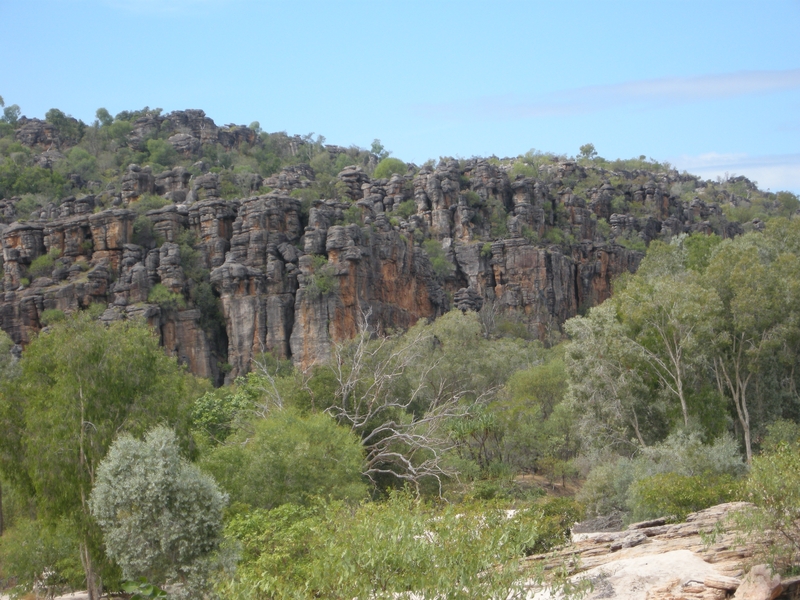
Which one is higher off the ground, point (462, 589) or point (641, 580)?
point (462, 589)

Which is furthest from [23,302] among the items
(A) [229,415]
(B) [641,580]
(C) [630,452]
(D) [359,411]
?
(B) [641,580]

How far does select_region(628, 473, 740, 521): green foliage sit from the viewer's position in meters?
25.3

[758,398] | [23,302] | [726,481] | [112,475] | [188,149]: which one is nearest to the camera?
[112,475]

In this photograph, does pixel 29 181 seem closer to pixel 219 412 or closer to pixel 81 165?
pixel 81 165

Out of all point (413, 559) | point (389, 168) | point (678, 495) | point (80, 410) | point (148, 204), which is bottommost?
point (678, 495)

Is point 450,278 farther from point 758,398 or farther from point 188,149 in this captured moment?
point 758,398

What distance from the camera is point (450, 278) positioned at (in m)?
76.1

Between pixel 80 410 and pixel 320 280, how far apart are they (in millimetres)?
36136

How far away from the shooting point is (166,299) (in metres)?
57.4

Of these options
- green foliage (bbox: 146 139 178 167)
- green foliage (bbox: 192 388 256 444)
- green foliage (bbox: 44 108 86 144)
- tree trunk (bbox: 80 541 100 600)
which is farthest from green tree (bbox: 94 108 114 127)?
tree trunk (bbox: 80 541 100 600)

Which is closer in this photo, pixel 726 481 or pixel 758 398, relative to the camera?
pixel 726 481

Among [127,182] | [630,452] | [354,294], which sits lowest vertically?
[630,452]

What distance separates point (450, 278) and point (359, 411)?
41.3 metres

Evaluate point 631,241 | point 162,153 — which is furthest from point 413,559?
point 162,153
